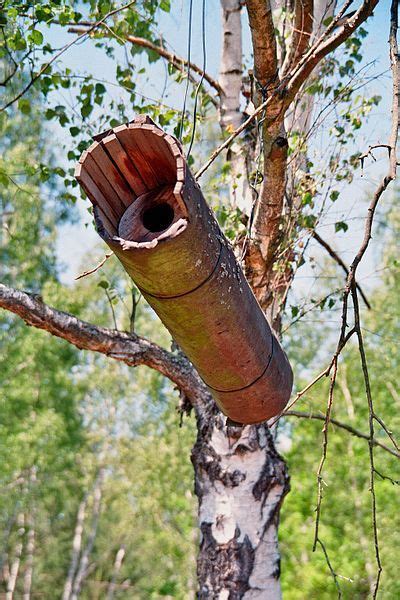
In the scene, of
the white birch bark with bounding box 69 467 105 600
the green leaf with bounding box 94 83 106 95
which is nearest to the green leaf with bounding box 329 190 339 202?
the green leaf with bounding box 94 83 106 95

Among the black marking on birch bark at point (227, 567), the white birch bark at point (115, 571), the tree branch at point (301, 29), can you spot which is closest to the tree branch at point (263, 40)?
the tree branch at point (301, 29)

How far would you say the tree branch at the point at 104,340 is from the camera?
13.0 feet

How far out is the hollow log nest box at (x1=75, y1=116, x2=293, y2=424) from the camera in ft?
5.16

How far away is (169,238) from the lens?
1.54 meters

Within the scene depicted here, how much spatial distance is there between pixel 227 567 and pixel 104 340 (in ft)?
4.36

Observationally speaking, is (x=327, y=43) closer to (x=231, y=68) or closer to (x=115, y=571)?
(x=231, y=68)

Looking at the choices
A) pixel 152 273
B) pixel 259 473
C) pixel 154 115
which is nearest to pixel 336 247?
pixel 154 115

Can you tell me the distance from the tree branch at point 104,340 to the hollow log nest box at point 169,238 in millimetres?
2220

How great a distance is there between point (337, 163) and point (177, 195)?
3041mm

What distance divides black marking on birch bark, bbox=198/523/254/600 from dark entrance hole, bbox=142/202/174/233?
2.71m

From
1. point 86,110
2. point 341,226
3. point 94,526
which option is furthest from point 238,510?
point 94,526

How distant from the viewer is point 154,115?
15.1 feet

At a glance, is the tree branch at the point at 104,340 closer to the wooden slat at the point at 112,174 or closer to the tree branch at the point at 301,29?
the tree branch at the point at 301,29

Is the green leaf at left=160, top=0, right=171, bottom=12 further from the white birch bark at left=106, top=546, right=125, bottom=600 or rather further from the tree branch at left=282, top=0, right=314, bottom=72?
the white birch bark at left=106, top=546, right=125, bottom=600
